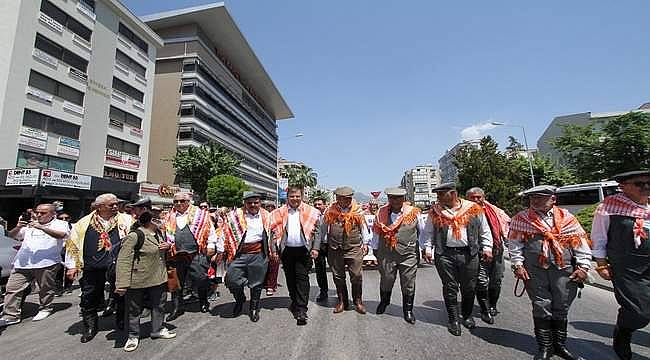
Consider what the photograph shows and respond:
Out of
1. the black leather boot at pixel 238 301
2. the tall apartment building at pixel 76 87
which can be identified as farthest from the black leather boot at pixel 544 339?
the tall apartment building at pixel 76 87

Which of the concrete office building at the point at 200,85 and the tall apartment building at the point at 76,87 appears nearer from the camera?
the tall apartment building at the point at 76,87

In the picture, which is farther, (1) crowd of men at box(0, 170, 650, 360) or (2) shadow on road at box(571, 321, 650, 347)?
(2) shadow on road at box(571, 321, 650, 347)

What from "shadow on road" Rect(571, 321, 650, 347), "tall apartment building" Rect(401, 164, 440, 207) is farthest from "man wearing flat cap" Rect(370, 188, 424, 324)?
"tall apartment building" Rect(401, 164, 440, 207)

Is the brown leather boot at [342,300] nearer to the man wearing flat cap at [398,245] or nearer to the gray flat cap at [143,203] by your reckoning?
the man wearing flat cap at [398,245]

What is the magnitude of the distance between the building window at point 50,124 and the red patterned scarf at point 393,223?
25.8 meters

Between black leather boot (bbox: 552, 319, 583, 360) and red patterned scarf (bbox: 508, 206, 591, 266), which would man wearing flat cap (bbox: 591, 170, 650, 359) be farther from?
black leather boot (bbox: 552, 319, 583, 360)

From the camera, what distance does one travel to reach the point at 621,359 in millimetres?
3252

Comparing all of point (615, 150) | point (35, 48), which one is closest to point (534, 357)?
point (615, 150)

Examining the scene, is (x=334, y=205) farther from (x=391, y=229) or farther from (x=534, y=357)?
(x=534, y=357)

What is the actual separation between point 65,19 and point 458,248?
3144 cm

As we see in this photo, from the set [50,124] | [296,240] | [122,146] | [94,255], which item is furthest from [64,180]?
[296,240]

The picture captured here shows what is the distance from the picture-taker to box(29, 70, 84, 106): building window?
20.9 m

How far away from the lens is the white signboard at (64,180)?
55.1 ft

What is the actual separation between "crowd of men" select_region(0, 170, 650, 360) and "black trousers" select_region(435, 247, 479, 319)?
0.01 meters
